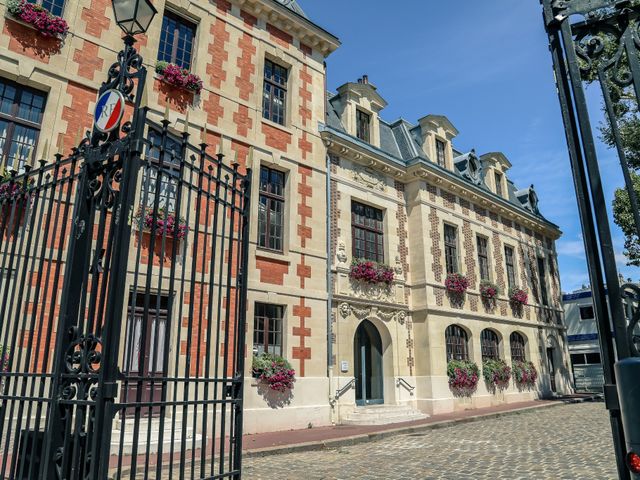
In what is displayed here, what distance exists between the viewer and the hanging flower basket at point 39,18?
896cm

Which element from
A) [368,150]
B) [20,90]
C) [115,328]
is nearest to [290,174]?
[368,150]

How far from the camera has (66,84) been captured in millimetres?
9578

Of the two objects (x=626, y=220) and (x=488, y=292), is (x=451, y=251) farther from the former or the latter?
(x=626, y=220)

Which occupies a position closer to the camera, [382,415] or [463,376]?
[382,415]

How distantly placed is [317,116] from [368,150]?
217cm

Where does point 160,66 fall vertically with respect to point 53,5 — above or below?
below

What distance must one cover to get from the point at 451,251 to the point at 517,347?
6.01m

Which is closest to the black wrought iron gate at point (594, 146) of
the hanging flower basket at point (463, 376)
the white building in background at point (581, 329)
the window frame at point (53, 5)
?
the window frame at point (53, 5)

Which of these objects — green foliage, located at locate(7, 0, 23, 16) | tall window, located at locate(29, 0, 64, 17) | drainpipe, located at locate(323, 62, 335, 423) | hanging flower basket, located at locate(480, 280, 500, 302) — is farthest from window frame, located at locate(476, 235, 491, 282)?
green foliage, located at locate(7, 0, 23, 16)

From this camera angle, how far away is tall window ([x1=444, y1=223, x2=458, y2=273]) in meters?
17.9

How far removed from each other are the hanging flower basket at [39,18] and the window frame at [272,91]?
5.20m

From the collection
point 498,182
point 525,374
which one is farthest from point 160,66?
point 525,374

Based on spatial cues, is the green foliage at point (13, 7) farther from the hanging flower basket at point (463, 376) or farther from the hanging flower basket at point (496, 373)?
the hanging flower basket at point (496, 373)

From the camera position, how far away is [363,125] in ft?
55.0
